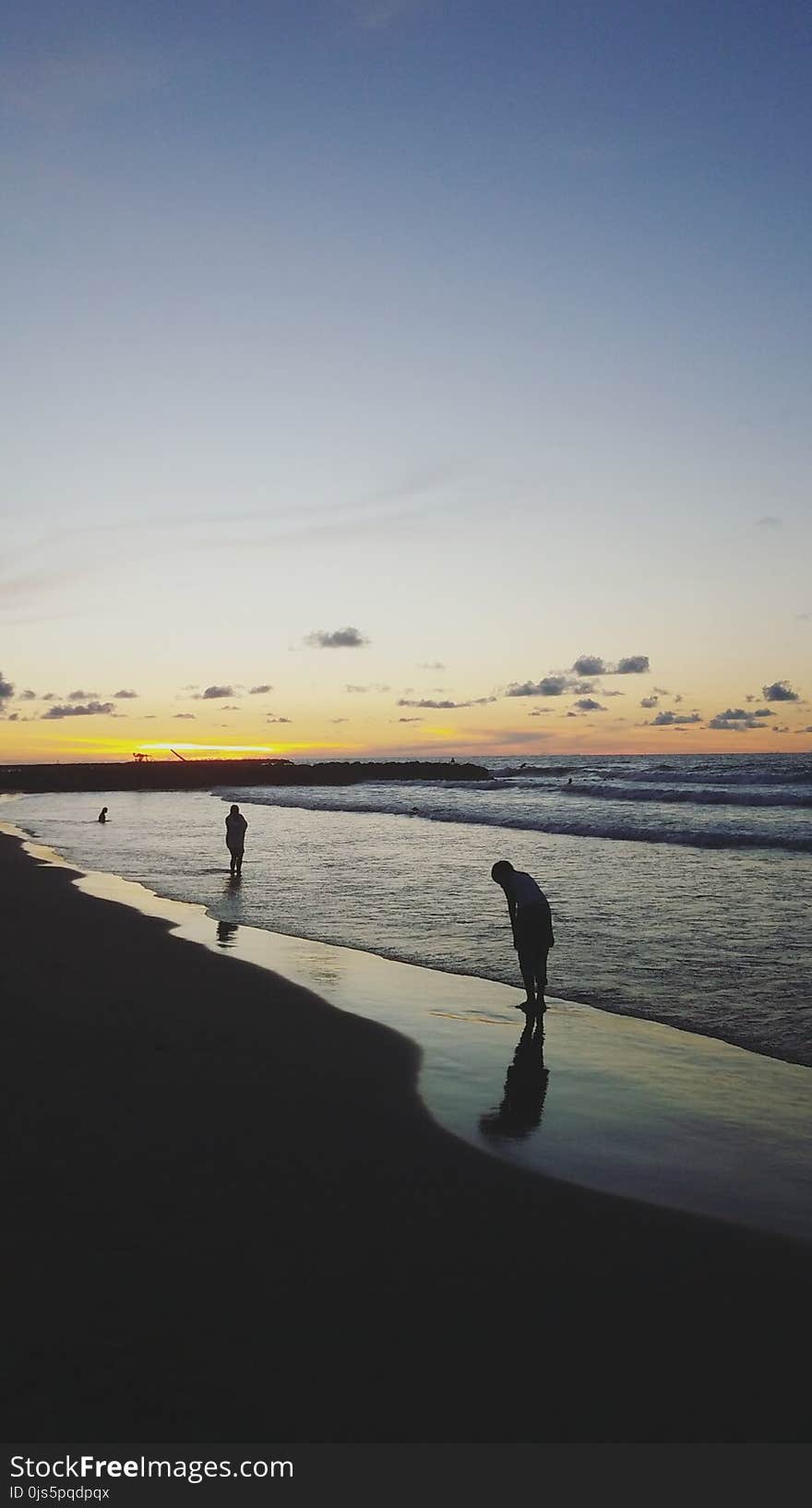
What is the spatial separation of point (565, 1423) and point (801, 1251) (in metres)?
2.17

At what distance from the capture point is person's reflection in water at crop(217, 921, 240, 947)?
49.9ft

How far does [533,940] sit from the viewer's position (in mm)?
11078

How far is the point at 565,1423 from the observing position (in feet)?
12.8

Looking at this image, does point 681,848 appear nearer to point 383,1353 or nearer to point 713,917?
point 713,917

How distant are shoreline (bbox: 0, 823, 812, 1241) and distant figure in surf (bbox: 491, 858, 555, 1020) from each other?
0.44m

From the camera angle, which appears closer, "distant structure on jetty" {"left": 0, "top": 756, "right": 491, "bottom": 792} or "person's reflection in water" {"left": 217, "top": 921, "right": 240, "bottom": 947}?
"person's reflection in water" {"left": 217, "top": 921, "right": 240, "bottom": 947}

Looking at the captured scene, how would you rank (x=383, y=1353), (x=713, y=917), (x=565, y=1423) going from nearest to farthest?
(x=565, y=1423) < (x=383, y=1353) < (x=713, y=917)

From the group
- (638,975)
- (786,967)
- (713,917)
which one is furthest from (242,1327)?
(713,917)

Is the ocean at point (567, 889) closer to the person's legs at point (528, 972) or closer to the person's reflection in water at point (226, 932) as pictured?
the person's reflection in water at point (226, 932)

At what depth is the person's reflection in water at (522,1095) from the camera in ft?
24.3

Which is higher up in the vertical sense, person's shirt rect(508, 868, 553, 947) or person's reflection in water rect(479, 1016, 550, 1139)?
person's shirt rect(508, 868, 553, 947)

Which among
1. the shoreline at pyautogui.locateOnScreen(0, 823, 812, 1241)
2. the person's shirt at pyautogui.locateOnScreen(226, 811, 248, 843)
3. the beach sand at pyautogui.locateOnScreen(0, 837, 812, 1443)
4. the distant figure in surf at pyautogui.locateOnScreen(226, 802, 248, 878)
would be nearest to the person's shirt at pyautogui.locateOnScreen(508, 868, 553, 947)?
the shoreline at pyautogui.locateOnScreen(0, 823, 812, 1241)

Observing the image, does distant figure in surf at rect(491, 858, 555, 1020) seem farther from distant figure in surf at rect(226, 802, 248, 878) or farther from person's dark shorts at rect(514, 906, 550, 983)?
distant figure in surf at rect(226, 802, 248, 878)

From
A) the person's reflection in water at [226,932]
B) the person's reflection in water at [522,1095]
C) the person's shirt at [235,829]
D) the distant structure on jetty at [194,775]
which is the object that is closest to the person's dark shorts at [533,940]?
the person's reflection in water at [522,1095]
